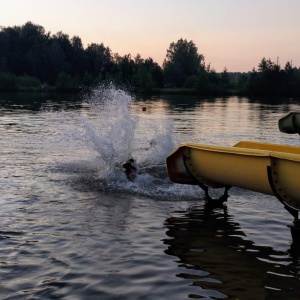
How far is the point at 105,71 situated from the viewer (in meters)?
134

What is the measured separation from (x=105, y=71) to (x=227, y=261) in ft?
427

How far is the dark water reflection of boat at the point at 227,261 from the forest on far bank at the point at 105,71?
92353mm

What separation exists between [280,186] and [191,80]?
Answer: 114 metres

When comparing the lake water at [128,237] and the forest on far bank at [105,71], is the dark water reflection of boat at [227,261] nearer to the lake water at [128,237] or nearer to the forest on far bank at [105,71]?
the lake water at [128,237]

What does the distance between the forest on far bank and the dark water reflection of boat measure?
303 feet

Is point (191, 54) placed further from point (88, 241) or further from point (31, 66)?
point (88, 241)

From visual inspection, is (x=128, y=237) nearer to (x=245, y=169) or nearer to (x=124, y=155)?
(x=245, y=169)

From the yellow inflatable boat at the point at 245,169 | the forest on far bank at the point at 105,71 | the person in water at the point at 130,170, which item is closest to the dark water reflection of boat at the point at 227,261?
the yellow inflatable boat at the point at 245,169

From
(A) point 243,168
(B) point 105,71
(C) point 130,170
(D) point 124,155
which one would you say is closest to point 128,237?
(A) point 243,168

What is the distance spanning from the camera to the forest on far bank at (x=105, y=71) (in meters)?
109

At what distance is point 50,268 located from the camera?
20.8ft

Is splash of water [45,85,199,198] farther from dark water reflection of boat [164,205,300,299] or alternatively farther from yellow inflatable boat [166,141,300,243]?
dark water reflection of boat [164,205,300,299]

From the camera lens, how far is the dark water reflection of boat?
590 cm

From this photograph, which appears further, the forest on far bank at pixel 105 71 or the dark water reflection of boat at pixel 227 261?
the forest on far bank at pixel 105 71
